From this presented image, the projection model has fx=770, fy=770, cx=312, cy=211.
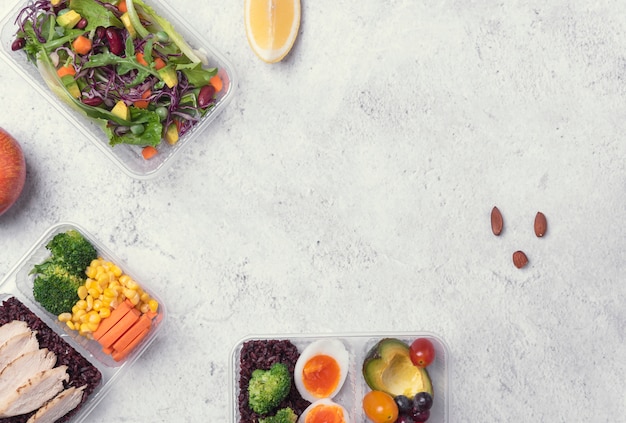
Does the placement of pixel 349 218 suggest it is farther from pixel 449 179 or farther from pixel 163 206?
pixel 163 206

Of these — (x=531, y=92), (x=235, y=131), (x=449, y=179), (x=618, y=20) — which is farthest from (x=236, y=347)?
(x=618, y=20)

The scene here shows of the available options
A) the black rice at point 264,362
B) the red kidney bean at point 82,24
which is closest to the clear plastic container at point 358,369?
the black rice at point 264,362

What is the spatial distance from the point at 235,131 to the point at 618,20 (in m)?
1.57

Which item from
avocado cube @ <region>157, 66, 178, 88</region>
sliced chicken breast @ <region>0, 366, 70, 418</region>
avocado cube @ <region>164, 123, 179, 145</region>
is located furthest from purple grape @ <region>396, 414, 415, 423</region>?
avocado cube @ <region>157, 66, 178, 88</region>

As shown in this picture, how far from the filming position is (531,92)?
9.94ft

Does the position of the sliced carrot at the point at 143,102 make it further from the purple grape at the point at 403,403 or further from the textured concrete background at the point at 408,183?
the purple grape at the point at 403,403

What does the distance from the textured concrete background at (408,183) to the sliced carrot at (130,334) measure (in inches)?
7.7

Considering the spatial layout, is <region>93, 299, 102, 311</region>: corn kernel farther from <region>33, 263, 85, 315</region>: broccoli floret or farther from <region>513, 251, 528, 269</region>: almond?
<region>513, 251, 528, 269</region>: almond

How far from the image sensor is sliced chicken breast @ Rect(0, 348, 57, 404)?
2813 millimetres

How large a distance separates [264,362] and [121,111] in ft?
3.53

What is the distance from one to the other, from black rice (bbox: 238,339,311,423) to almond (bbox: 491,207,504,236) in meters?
0.90

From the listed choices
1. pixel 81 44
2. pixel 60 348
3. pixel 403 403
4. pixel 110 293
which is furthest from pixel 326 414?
pixel 81 44

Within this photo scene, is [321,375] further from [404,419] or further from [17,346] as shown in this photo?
[17,346]

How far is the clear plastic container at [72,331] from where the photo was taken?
9.60 ft
